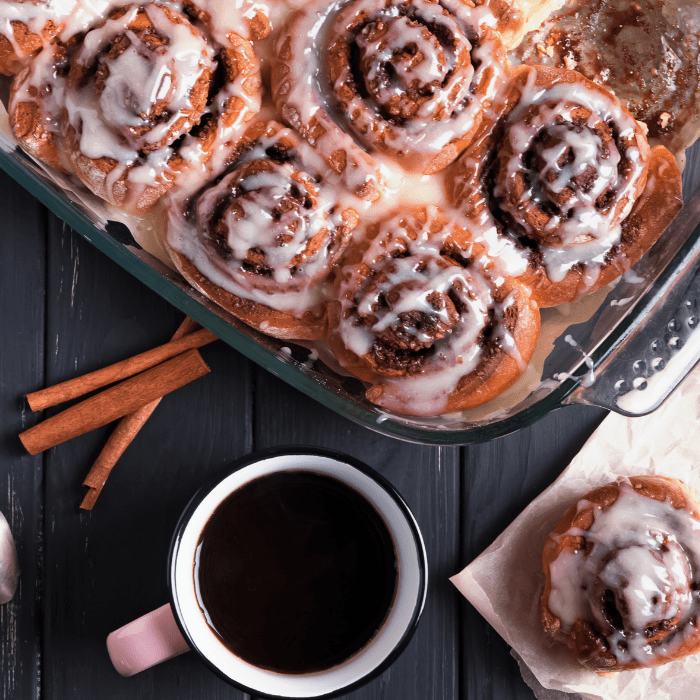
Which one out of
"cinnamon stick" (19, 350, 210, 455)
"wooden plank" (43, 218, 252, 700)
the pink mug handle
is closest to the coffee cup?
the pink mug handle

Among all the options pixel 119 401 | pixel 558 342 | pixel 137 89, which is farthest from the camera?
pixel 119 401

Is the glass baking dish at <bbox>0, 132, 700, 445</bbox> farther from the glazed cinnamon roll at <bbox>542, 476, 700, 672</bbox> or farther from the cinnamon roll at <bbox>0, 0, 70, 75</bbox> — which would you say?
the glazed cinnamon roll at <bbox>542, 476, 700, 672</bbox>

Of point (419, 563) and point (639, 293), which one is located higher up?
point (639, 293)

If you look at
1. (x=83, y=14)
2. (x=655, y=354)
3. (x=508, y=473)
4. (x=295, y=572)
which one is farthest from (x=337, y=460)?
(x=83, y=14)

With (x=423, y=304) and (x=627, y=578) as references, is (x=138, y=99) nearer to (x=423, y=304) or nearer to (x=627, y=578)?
(x=423, y=304)

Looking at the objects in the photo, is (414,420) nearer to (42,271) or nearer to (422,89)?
(422,89)

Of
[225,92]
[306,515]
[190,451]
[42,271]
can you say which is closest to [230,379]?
[190,451]

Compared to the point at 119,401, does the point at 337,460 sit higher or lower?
higher
